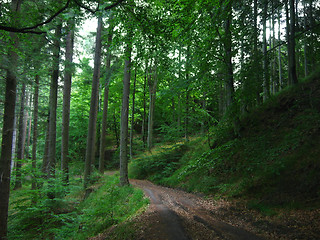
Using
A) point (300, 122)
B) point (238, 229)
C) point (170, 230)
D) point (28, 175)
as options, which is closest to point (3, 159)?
point (28, 175)

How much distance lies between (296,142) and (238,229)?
4.22 m

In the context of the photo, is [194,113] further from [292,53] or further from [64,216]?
[64,216]

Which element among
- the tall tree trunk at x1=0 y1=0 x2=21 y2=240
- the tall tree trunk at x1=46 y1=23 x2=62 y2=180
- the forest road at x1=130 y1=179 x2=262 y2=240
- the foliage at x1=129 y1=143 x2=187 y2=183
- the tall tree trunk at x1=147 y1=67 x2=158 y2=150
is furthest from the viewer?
the tall tree trunk at x1=147 y1=67 x2=158 y2=150

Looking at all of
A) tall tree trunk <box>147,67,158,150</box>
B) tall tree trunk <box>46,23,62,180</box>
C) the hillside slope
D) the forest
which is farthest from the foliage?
tall tree trunk <box>46,23,62,180</box>

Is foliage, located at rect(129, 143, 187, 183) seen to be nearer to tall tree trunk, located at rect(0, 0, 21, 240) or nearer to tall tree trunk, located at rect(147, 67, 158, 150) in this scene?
tall tree trunk, located at rect(147, 67, 158, 150)

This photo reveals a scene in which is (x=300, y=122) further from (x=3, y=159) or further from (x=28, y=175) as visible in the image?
(x=3, y=159)

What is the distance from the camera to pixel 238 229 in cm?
471

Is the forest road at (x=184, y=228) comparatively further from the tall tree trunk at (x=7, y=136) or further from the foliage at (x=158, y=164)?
the foliage at (x=158, y=164)

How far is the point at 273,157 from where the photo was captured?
22.9 ft

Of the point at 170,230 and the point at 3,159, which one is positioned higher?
the point at 3,159

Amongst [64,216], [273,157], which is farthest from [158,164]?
[273,157]

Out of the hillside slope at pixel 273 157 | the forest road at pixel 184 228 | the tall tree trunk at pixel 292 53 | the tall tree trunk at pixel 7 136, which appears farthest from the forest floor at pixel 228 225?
the tall tree trunk at pixel 292 53

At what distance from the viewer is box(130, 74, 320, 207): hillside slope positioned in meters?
5.80

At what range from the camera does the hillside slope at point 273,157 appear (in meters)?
5.80
